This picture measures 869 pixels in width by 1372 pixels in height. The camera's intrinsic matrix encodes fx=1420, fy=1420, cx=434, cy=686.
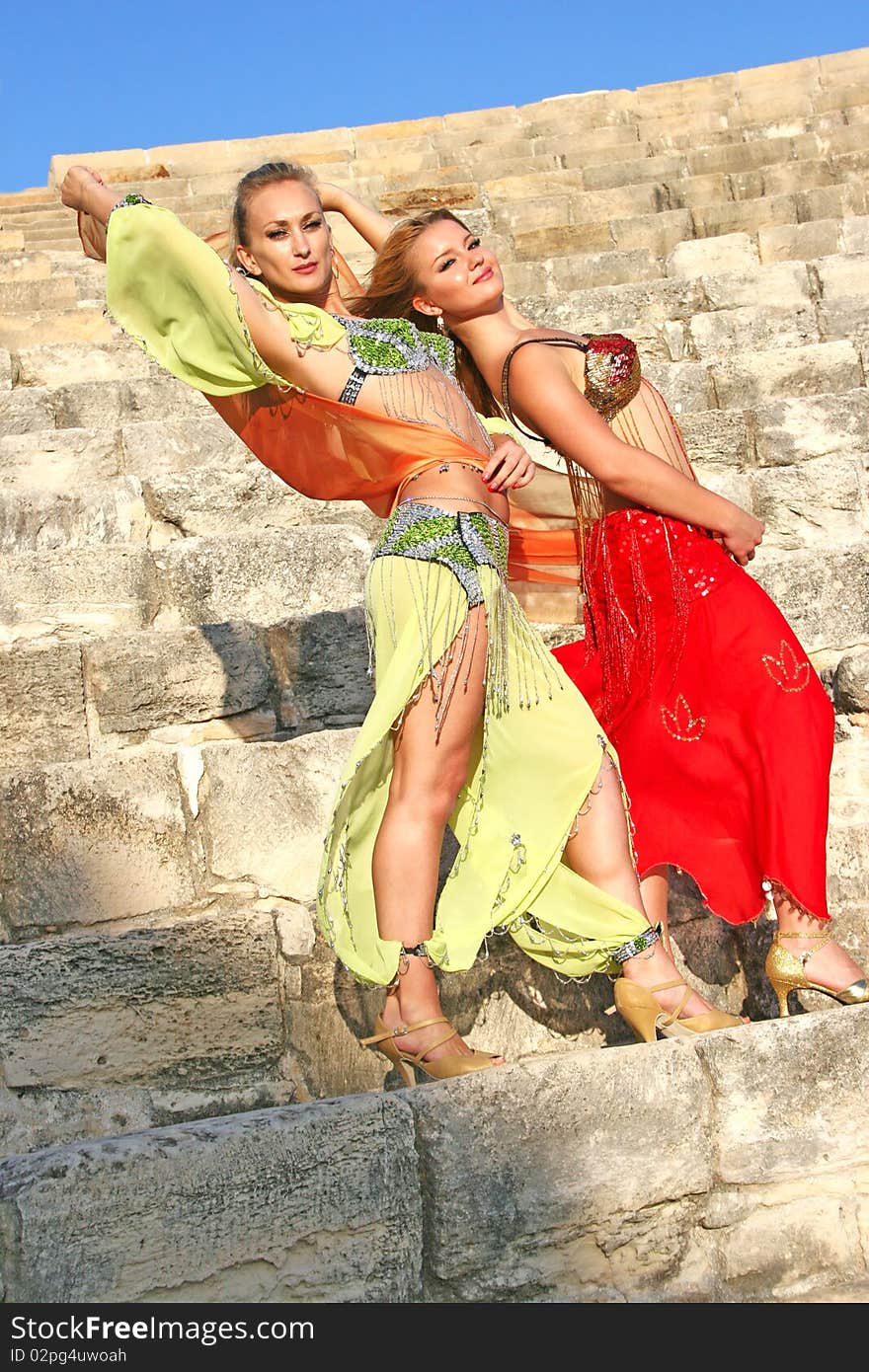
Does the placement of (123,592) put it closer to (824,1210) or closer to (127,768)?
(127,768)

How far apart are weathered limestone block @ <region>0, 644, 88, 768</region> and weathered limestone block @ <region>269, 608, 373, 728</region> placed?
0.51 m

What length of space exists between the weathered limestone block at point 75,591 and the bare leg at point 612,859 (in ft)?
5.66

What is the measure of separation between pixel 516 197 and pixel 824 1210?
6832mm

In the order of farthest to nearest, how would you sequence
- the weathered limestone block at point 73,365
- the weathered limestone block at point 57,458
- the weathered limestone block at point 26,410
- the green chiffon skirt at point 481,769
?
1. the weathered limestone block at point 73,365
2. the weathered limestone block at point 26,410
3. the weathered limestone block at point 57,458
4. the green chiffon skirt at point 481,769

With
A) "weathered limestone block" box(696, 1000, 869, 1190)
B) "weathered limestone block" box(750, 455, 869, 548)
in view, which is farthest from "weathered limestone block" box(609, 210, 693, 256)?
"weathered limestone block" box(696, 1000, 869, 1190)

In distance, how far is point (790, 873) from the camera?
2674 mm

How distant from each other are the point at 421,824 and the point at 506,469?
69 centimetres

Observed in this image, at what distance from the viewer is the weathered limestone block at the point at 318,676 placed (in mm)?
3539

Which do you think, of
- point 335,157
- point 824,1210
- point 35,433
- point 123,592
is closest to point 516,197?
point 335,157

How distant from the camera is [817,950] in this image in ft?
8.91

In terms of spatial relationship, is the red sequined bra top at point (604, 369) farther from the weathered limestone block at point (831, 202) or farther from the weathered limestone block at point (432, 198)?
the weathered limestone block at point (432, 198)

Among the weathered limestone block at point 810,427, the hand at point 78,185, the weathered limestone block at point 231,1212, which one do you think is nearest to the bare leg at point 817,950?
the weathered limestone block at point 231,1212

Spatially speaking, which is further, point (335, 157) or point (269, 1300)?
point (335, 157)

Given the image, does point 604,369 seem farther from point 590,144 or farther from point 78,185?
point 590,144
